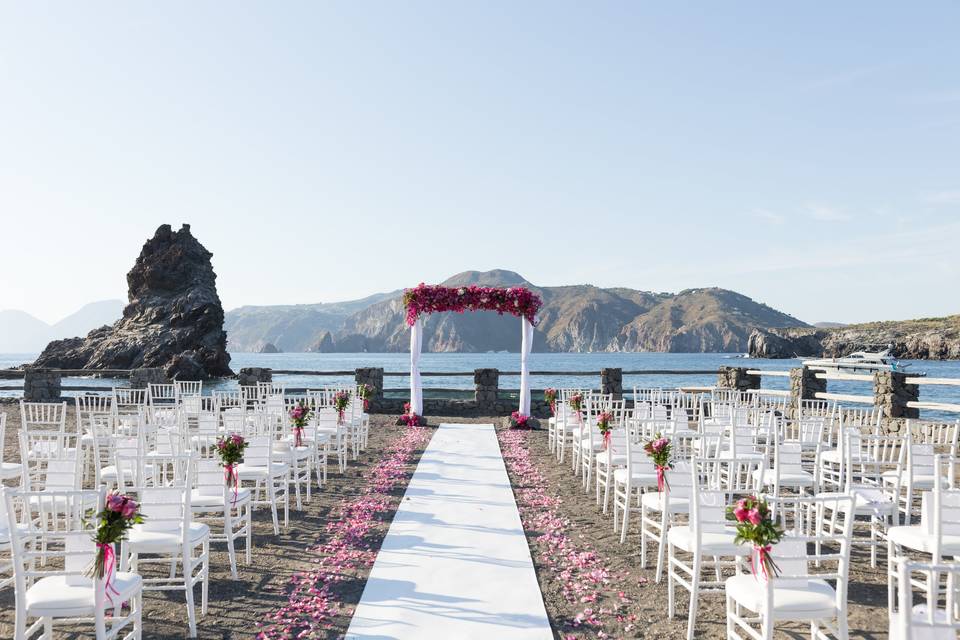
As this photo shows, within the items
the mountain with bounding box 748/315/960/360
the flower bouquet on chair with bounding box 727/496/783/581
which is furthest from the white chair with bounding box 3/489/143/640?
the mountain with bounding box 748/315/960/360

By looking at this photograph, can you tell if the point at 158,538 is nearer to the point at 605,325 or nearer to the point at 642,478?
the point at 642,478

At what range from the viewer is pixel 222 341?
63750 mm

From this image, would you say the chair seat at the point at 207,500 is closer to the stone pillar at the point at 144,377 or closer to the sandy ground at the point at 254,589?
the sandy ground at the point at 254,589

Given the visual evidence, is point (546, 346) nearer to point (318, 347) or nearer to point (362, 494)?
point (318, 347)

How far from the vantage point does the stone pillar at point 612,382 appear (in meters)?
17.2

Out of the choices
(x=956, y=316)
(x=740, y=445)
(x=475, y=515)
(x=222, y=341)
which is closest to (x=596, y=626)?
(x=475, y=515)

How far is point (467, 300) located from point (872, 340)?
11061 cm

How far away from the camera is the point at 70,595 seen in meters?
3.28

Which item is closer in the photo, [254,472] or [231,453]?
[231,453]

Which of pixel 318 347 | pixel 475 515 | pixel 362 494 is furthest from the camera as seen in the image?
pixel 318 347

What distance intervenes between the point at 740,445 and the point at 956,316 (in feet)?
406

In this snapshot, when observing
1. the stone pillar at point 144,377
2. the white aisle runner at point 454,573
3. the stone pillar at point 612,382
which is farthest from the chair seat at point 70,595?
the stone pillar at point 144,377

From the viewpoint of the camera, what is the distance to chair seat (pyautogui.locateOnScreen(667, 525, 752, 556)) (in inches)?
158

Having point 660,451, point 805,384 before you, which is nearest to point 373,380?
point 805,384
